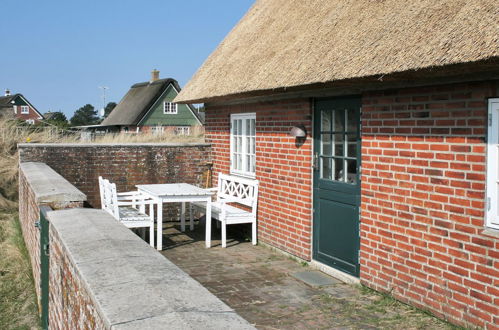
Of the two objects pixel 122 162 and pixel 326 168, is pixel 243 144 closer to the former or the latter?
pixel 326 168

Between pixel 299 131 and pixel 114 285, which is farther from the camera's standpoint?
pixel 299 131

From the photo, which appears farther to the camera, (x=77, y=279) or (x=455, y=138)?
(x=455, y=138)

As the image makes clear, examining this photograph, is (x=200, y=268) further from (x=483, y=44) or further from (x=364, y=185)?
(x=483, y=44)

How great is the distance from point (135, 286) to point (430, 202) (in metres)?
3.47

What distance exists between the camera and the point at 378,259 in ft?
20.4

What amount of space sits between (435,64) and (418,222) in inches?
67.2

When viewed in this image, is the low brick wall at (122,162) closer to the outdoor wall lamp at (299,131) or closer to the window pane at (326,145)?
the outdoor wall lamp at (299,131)

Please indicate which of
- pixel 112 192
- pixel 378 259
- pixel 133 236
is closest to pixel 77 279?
pixel 133 236

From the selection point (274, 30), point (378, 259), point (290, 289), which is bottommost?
point (290, 289)

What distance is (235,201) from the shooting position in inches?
357

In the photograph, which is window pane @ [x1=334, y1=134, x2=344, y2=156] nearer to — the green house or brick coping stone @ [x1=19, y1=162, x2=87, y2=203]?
brick coping stone @ [x1=19, y1=162, x2=87, y2=203]

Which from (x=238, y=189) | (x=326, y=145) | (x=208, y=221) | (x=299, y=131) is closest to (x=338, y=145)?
(x=326, y=145)

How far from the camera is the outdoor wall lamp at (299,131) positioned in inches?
297

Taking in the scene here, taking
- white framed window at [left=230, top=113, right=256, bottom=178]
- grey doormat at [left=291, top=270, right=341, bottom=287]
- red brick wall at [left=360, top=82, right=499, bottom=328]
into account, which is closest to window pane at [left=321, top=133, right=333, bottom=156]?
red brick wall at [left=360, top=82, right=499, bottom=328]
